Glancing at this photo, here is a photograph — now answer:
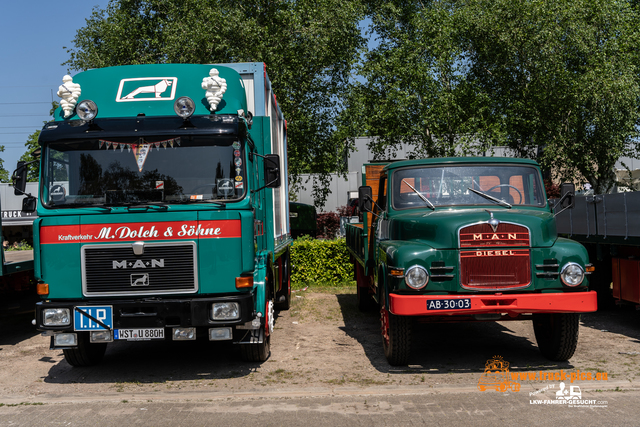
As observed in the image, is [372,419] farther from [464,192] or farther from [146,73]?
[146,73]

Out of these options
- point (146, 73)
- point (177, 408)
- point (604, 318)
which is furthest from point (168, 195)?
point (604, 318)

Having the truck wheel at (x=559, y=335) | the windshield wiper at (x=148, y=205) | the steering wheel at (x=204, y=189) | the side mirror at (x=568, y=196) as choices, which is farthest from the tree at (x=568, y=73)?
the windshield wiper at (x=148, y=205)

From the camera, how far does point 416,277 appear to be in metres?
6.07

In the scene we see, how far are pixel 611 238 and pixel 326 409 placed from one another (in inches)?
231

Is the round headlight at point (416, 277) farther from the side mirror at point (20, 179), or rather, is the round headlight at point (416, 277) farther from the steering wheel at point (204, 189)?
the side mirror at point (20, 179)

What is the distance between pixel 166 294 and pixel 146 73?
2644mm

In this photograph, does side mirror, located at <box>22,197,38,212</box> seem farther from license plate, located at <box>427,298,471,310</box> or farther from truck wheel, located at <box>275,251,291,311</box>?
license plate, located at <box>427,298,471,310</box>

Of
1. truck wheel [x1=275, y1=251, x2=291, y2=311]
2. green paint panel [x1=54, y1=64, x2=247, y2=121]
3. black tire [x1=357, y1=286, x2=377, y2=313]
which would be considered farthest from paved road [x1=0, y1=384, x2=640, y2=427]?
black tire [x1=357, y1=286, x2=377, y2=313]

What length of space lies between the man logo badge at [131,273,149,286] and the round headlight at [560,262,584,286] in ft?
14.8

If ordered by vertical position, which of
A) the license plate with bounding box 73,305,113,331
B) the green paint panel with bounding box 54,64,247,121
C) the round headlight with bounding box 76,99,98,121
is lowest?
the license plate with bounding box 73,305,113,331

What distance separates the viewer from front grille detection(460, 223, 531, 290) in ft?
20.0

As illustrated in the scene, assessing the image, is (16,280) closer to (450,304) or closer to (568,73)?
(450,304)

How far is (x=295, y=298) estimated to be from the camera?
40.9 feet

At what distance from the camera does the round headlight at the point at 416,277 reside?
19.9 feet
